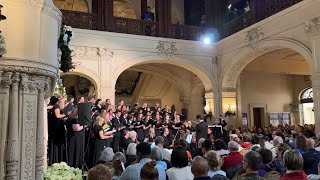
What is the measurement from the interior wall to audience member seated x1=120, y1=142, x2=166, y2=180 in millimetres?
13093

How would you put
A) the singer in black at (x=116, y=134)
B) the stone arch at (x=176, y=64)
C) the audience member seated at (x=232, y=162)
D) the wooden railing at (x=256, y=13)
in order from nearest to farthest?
the audience member seated at (x=232, y=162), the singer in black at (x=116, y=134), the wooden railing at (x=256, y=13), the stone arch at (x=176, y=64)

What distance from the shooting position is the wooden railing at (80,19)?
1137 centimetres

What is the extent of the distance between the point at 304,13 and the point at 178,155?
7.76 meters

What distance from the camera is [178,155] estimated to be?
3447mm

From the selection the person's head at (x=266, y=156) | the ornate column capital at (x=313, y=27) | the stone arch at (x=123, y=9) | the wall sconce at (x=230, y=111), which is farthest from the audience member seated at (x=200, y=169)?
the stone arch at (x=123, y=9)

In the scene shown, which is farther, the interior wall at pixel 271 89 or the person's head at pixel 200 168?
the interior wall at pixel 271 89

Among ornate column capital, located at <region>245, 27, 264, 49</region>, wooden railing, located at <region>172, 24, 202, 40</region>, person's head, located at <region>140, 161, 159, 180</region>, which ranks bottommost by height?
person's head, located at <region>140, 161, 159, 180</region>

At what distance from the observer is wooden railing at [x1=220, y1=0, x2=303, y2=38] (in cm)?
1042

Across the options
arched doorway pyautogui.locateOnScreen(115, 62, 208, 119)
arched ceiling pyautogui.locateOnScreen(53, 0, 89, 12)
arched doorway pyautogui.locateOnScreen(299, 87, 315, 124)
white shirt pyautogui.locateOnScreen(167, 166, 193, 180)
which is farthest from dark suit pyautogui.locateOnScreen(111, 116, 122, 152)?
arched doorway pyautogui.locateOnScreen(299, 87, 315, 124)

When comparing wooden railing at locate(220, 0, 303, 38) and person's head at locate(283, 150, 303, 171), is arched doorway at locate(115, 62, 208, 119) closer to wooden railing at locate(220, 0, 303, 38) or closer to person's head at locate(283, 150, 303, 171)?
wooden railing at locate(220, 0, 303, 38)

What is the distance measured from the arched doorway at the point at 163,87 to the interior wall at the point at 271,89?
7.30ft

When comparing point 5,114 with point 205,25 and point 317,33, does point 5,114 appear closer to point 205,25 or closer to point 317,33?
point 317,33

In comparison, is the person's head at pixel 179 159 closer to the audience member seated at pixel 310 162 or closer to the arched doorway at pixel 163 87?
the audience member seated at pixel 310 162

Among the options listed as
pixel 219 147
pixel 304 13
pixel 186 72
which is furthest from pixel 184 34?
pixel 219 147
